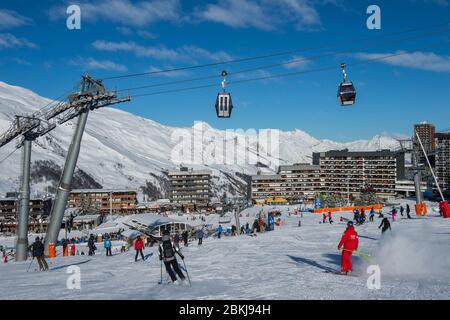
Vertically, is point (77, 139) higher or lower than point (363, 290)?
higher

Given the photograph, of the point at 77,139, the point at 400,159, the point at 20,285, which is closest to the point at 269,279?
the point at 20,285

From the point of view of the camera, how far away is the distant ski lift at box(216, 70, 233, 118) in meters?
21.1

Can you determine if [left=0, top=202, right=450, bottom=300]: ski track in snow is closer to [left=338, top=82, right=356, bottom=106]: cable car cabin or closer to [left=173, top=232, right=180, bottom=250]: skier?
[left=173, top=232, right=180, bottom=250]: skier

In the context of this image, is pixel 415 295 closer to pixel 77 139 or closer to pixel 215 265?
pixel 215 265

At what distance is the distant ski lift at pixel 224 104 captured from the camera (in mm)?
21062

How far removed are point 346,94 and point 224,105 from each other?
615 centimetres

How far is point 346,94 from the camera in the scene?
21.3 meters

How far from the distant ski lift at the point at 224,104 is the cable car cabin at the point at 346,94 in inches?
218

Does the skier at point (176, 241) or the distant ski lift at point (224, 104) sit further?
the distant ski lift at point (224, 104)

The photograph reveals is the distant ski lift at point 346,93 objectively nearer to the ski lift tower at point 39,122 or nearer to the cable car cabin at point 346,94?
the cable car cabin at point 346,94

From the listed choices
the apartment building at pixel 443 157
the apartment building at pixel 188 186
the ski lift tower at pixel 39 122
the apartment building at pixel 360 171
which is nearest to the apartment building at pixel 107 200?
the apartment building at pixel 188 186

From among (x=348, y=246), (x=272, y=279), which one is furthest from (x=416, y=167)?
(x=272, y=279)

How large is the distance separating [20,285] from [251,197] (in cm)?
16272

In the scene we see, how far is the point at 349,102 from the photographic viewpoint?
2150cm
